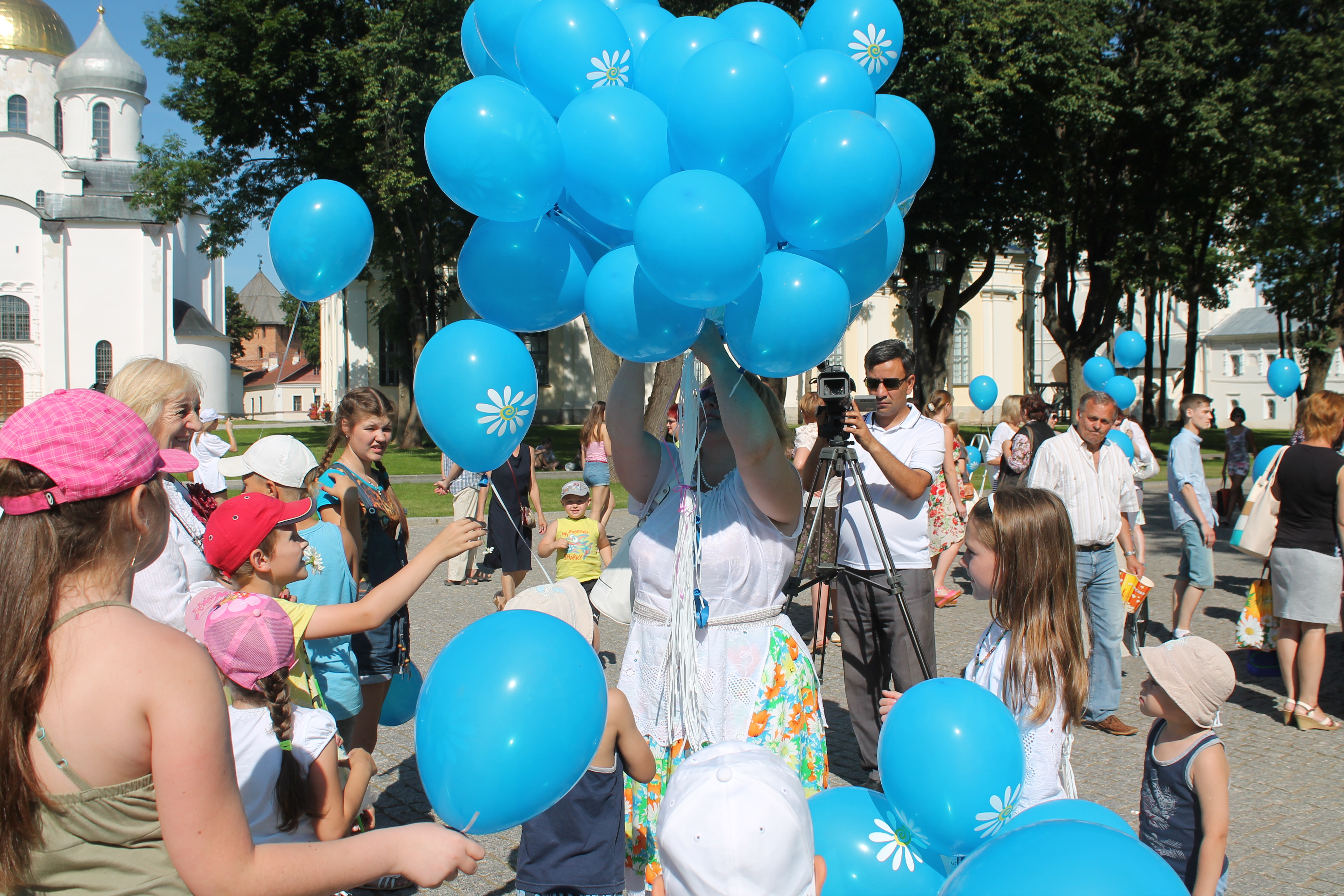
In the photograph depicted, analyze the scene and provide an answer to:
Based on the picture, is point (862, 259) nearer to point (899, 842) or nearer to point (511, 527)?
point (899, 842)

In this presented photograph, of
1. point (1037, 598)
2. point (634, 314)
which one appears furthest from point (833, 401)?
point (634, 314)

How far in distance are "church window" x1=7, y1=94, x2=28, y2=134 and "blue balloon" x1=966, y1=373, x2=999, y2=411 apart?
192 feet

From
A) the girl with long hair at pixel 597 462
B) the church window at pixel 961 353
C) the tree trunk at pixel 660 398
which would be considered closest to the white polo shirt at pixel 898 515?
the girl with long hair at pixel 597 462

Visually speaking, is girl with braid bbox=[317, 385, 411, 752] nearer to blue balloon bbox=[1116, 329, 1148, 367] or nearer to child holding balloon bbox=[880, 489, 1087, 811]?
child holding balloon bbox=[880, 489, 1087, 811]

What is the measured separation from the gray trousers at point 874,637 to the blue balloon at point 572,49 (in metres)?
2.59

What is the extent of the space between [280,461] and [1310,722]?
5598 mm

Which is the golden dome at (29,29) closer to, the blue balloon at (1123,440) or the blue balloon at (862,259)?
the blue balloon at (1123,440)

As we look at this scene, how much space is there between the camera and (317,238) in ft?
11.4

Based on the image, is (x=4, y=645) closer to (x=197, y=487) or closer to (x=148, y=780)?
(x=148, y=780)

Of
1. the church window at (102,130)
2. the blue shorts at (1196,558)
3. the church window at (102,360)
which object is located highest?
the church window at (102,130)

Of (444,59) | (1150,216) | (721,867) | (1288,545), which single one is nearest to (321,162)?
(444,59)

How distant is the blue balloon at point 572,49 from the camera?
257 centimetres

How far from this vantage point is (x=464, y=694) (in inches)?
75.5

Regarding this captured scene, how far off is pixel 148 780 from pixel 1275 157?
22285 millimetres
